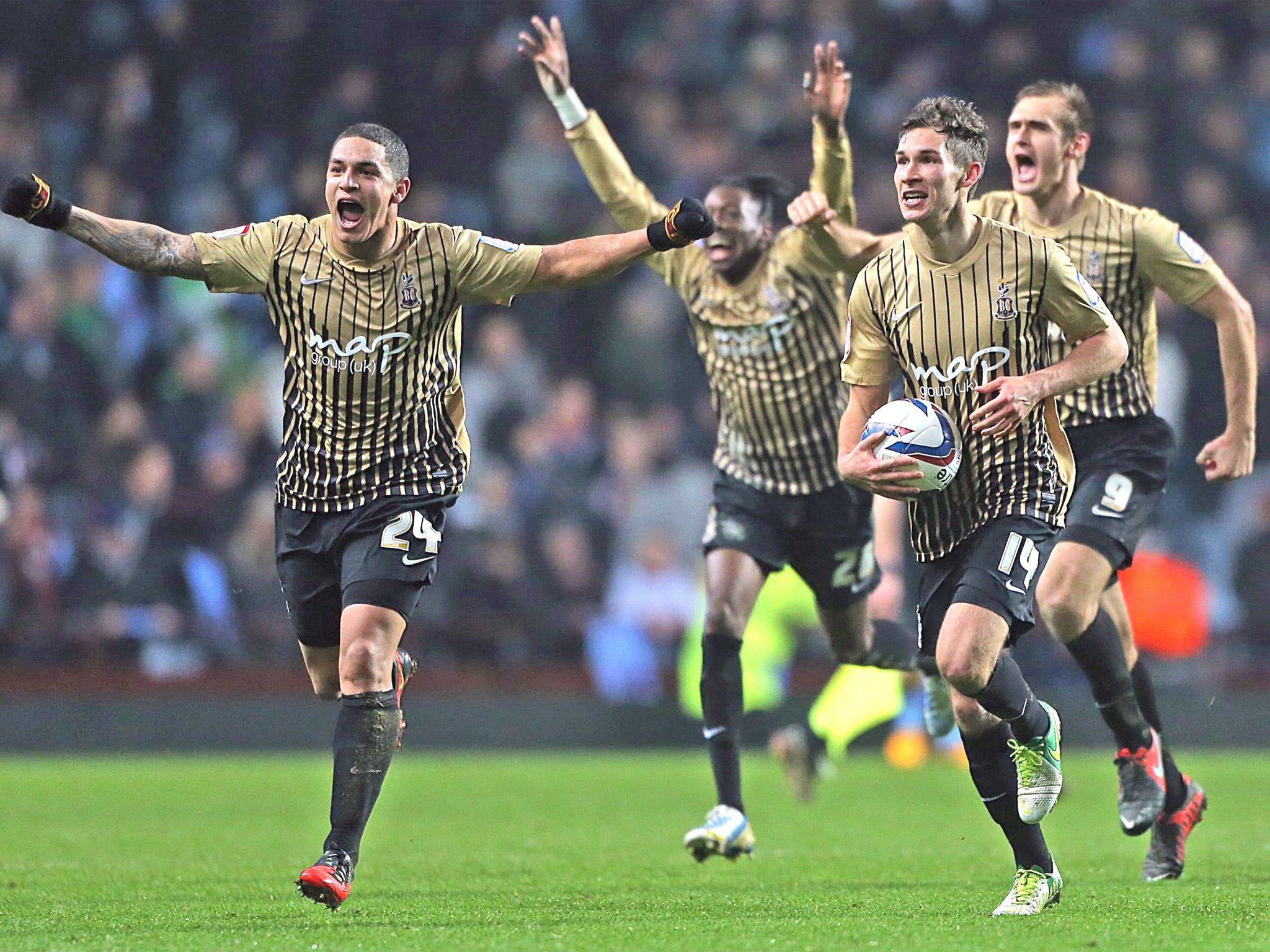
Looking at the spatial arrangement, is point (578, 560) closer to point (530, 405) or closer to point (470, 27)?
point (530, 405)

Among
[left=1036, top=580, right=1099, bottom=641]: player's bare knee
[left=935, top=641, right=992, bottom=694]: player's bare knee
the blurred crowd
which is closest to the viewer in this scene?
[left=935, top=641, right=992, bottom=694]: player's bare knee

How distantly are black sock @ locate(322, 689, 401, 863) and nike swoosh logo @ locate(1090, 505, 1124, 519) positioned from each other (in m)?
2.63

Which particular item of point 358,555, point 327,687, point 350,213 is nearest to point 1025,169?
point 350,213

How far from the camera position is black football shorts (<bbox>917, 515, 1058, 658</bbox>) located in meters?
5.59

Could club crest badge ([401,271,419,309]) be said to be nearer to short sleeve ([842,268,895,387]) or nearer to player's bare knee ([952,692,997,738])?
short sleeve ([842,268,895,387])

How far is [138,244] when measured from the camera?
584 centimetres

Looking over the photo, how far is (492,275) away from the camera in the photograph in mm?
6020

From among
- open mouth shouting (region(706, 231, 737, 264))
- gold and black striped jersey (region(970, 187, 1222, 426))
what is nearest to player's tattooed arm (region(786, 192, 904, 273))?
gold and black striped jersey (region(970, 187, 1222, 426))

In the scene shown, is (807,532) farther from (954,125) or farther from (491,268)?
(954,125)

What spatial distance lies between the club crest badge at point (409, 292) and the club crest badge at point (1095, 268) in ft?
8.08

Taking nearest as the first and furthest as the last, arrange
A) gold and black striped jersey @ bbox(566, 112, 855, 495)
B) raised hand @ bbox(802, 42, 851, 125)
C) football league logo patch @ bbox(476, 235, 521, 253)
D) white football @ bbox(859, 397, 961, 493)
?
white football @ bbox(859, 397, 961, 493) → football league logo patch @ bbox(476, 235, 521, 253) → raised hand @ bbox(802, 42, 851, 125) → gold and black striped jersey @ bbox(566, 112, 855, 495)

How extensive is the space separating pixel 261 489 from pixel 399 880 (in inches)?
295

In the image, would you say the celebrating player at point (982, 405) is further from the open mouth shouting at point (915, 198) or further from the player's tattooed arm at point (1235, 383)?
the player's tattooed arm at point (1235, 383)

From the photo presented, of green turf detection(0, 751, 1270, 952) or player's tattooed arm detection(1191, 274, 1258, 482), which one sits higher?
player's tattooed arm detection(1191, 274, 1258, 482)
